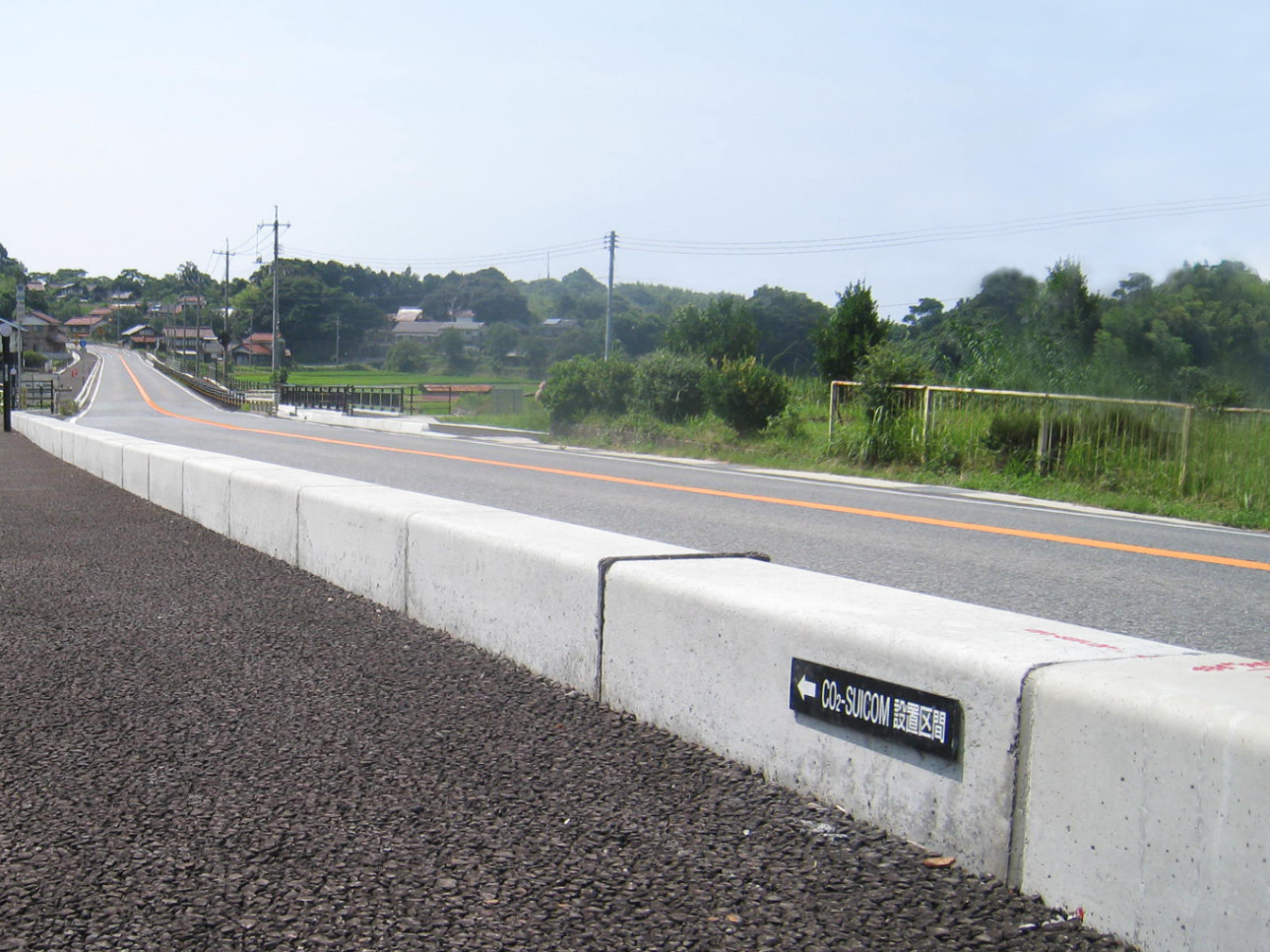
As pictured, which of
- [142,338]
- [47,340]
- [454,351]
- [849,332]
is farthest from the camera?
[142,338]

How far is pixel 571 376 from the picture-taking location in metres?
29.6

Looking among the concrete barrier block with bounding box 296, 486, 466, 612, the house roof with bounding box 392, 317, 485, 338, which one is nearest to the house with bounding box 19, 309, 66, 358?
the house roof with bounding box 392, 317, 485, 338

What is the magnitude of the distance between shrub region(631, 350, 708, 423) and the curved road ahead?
20.2 feet

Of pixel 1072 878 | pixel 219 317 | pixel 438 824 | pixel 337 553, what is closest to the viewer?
pixel 1072 878

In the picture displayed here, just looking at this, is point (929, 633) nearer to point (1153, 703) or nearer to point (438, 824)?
point (1153, 703)

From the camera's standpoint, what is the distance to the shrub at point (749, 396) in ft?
79.0

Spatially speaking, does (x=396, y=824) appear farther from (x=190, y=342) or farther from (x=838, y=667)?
(x=190, y=342)

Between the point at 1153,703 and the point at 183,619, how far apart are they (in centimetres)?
475

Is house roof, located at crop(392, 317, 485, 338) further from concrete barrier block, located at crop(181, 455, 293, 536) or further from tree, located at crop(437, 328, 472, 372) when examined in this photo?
concrete barrier block, located at crop(181, 455, 293, 536)

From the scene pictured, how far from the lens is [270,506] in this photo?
7543mm

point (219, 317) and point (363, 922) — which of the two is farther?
point (219, 317)

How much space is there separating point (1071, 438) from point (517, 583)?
1344 cm

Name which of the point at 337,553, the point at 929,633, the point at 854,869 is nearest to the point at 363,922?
the point at 854,869

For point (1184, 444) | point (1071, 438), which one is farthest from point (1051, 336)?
point (1184, 444)
